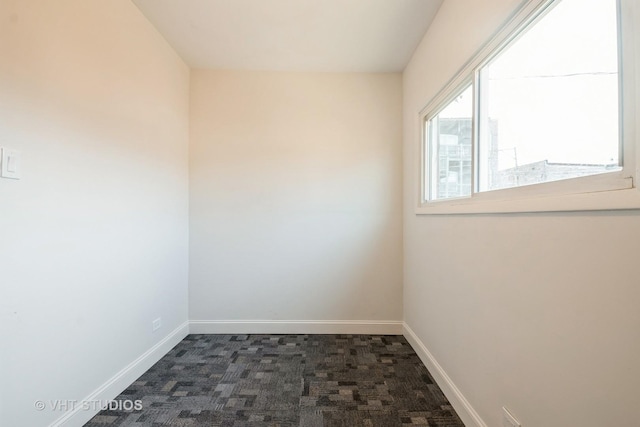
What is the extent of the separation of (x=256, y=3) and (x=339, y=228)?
1957 mm

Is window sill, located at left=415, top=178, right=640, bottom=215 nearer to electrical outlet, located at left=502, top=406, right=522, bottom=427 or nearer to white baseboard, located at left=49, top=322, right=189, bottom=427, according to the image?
electrical outlet, located at left=502, top=406, right=522, bottom=427

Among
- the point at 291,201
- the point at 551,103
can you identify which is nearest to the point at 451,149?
the point at 551,103

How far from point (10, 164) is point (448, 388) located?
261 centimetres

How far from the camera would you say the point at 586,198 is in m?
0.89

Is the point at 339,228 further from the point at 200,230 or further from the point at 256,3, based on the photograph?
the point at 256,3

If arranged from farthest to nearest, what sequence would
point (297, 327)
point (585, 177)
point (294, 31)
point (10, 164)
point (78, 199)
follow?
point (297, 327), point (294, 31), point (78, 199), point (10, 164), point (585, 177)

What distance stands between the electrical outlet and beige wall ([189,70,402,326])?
161 cm

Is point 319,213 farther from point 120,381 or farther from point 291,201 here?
point 120,381

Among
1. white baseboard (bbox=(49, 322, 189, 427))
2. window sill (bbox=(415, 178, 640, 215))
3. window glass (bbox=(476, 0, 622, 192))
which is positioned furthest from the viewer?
white baseboard (bbox=(49, 322, 189, 427))

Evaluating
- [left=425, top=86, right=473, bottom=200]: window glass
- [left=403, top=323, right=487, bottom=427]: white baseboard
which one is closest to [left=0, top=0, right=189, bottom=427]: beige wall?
[left=403, top=323, right=487, bottom=427]: white baseboard

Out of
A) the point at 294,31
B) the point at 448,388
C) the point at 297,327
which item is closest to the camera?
the point at 448,388

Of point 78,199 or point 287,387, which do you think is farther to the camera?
point 287,387

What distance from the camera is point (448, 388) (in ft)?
6.03

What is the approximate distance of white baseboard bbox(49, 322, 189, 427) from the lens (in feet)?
5.07
